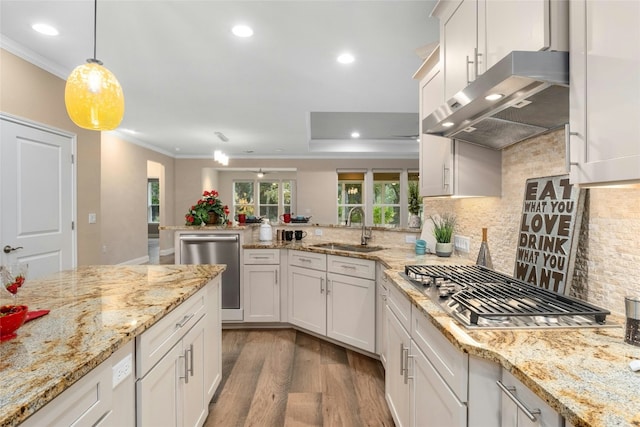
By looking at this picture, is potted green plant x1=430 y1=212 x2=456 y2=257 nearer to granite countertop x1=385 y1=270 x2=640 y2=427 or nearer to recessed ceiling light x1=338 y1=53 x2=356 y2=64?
granite countertop x1=385 y1=270 x2=640 y2=427

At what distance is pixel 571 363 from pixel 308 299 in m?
2.46

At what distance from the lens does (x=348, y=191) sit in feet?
28.3

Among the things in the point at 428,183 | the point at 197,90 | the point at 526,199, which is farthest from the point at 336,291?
the point at 197,90

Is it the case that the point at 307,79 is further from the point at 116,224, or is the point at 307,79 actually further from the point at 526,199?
the point at 116,224

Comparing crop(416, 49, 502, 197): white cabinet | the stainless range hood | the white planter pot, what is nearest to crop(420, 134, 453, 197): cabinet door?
crop(416, 49, 502, 197): white cabinet

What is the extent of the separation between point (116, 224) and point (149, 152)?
1.93m

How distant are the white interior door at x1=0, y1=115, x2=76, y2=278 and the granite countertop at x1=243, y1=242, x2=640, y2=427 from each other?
11.1 ft

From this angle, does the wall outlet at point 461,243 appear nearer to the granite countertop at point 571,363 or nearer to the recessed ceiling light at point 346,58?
the granite countertop at point 571,363

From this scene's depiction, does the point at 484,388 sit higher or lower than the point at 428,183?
lower

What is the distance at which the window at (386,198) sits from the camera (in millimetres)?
8508

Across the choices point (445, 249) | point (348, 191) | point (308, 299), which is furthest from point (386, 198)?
point (445, 249)

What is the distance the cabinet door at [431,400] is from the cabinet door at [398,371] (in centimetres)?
10

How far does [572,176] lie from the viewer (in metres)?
0.96

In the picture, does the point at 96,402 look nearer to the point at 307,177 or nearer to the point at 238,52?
the point at 238,52
